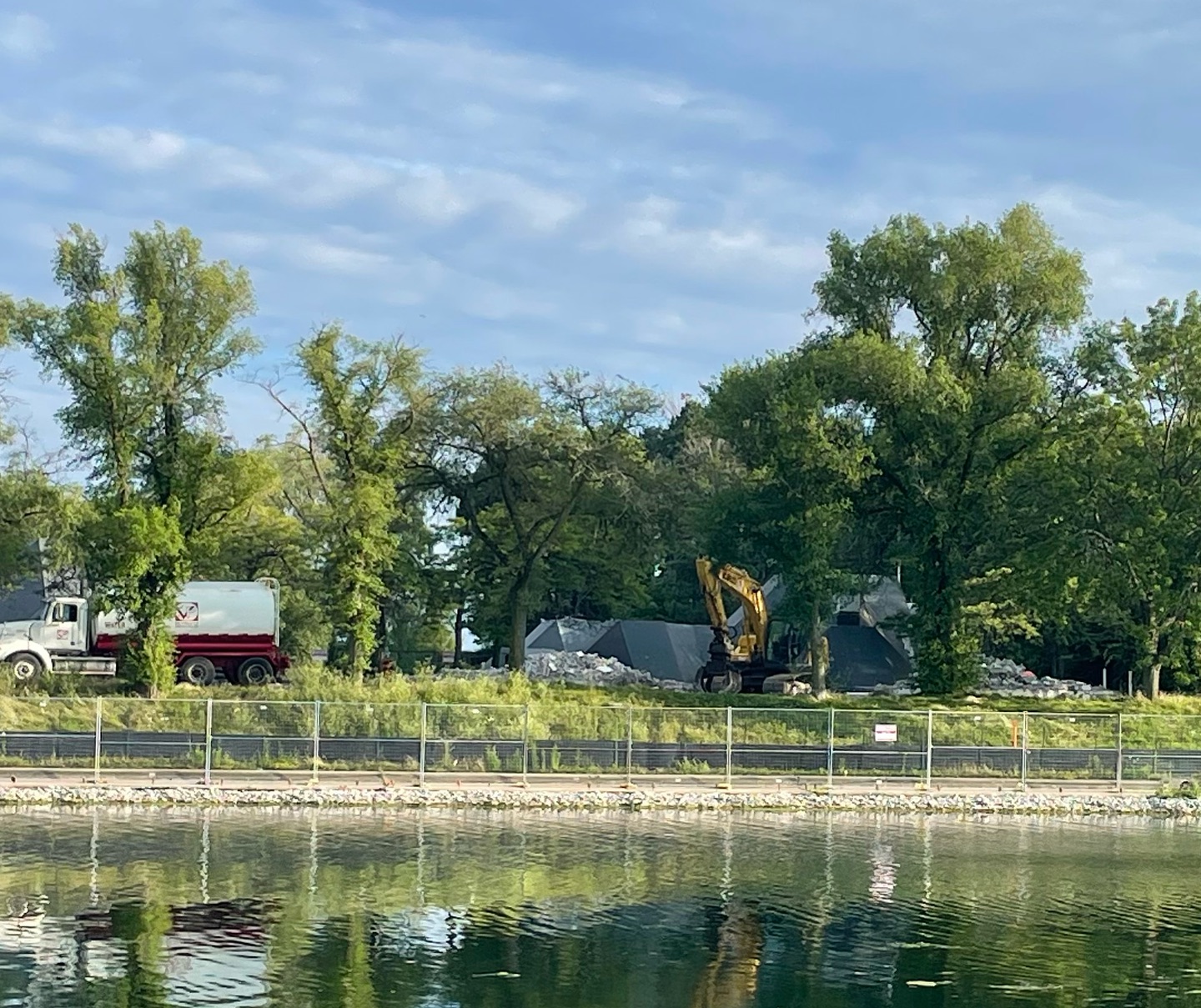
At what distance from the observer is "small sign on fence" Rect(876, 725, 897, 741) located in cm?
3806

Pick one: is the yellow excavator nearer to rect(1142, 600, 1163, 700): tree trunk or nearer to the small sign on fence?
rect(1142, 600, 1163, 700): tree trunk

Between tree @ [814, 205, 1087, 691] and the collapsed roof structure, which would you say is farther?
the collapsed roof structure

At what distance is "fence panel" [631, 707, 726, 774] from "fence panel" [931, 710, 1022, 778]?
18.6ft

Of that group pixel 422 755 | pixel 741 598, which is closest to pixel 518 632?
pixel 741 598

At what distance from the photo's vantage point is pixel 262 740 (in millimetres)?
35188

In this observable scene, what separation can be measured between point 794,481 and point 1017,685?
1494cm

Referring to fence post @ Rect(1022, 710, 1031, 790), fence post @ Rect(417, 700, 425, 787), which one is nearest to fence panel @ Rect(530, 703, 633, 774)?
fence post @ Rect(417, 700, 425, 787)

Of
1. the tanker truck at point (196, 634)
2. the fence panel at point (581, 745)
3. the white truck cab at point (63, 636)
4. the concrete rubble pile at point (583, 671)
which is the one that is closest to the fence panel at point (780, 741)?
the fence panel at point (581, 745)

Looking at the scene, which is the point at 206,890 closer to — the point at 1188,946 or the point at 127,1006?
the point at 127,1006

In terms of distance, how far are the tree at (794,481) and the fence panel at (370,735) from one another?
1996cm

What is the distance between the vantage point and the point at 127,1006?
15.1 metres

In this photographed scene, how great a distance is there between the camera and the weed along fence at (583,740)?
3488 cm

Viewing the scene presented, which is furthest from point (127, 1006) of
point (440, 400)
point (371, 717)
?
point (440, 400)

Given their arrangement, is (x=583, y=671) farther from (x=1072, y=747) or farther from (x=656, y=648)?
(x=1072, y=747)
